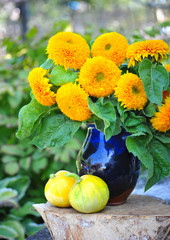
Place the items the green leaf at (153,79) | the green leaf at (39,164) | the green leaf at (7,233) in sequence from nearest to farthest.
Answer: the green leaf at (153,79) → the green leaf at (7,233) → the green leaf at (39,164)

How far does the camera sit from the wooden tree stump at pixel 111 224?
92 centimetres

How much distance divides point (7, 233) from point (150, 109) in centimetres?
140

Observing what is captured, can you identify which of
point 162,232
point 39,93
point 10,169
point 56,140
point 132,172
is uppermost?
point 39,93

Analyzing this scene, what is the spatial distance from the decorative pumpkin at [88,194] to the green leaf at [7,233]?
110 cm

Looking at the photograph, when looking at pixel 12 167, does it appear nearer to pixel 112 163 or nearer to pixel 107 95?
pixel 112 163

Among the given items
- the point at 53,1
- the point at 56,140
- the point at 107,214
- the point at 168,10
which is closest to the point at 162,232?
the point at 107,214

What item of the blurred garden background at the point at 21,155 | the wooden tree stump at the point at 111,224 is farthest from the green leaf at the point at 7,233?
the wooden tree stump at the point at 111,224

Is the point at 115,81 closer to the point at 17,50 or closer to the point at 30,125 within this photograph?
the point at 30,125

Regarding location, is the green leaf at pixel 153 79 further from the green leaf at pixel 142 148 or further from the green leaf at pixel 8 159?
the green leaf at pixel 8 159

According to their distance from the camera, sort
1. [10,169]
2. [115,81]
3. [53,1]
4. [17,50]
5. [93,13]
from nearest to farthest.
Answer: [115,81] < [10,169] < [17,50] < [93,13] < [53,1]

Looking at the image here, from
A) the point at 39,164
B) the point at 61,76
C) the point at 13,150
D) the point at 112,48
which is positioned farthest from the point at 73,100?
the point at 13,150

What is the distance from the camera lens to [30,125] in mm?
994

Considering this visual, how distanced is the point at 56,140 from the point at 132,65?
34cm

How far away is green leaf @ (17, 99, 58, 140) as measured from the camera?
99cm
